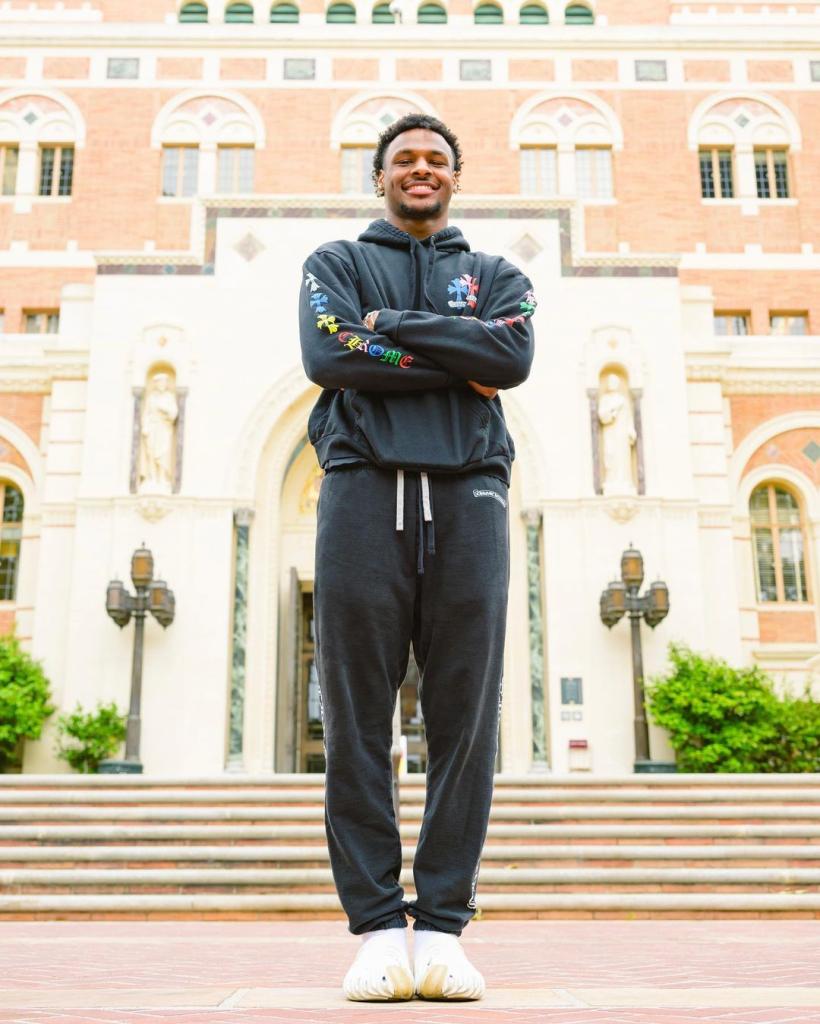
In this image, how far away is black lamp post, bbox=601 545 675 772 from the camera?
14.3 metres

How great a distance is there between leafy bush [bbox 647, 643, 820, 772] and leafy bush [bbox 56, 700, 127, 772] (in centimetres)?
716

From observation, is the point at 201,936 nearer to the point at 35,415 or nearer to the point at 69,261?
the point at 35,415

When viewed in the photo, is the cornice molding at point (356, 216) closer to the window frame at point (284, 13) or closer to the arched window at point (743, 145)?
the arched window at point (743, 145)

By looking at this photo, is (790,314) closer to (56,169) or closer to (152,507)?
(152,507)

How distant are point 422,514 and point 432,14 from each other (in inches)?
994

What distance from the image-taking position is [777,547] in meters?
18.1

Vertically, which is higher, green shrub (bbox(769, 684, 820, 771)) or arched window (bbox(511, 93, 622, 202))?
arched window (bbox(511, 93, 622, 202))

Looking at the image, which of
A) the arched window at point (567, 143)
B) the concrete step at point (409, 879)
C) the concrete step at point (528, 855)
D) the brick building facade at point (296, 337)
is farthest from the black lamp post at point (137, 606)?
the arched window at point (567, 143)

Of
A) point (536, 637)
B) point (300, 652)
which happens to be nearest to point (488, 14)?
point (536, 637)

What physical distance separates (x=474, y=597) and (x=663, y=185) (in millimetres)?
22369

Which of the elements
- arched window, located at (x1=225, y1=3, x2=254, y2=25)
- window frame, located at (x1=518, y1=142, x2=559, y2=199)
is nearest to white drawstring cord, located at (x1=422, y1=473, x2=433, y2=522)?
window frame, located at (x1=518, y1=142, x2=559, y2=199)

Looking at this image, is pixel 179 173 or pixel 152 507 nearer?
pixel 152 507

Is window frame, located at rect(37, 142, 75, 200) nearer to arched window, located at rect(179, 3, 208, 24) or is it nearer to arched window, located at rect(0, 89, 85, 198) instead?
arched window, located at rect(0, 89, 85, 198)

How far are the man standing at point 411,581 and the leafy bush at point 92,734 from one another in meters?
12.1
